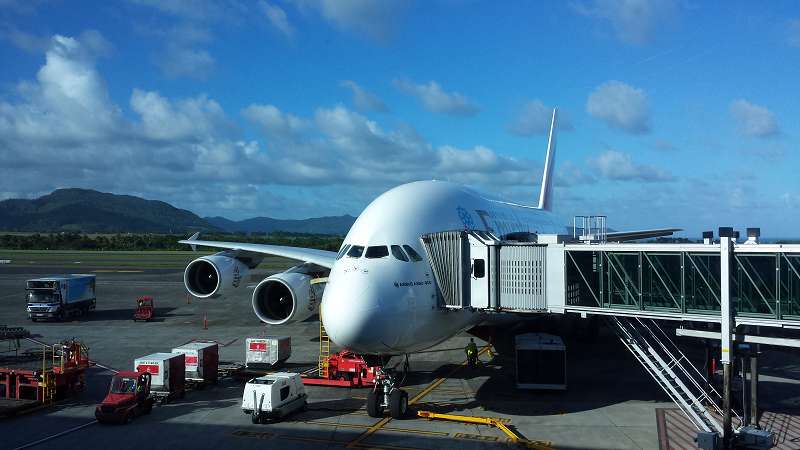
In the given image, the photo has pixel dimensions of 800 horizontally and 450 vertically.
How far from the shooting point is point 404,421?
50.2ft

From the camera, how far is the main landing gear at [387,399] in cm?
1545

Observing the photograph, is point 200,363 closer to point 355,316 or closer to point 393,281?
point 355,316

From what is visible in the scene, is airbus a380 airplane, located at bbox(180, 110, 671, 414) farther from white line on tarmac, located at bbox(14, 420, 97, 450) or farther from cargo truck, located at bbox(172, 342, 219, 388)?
white line on tarmac, located at bbox(14, 420, 97, 450)

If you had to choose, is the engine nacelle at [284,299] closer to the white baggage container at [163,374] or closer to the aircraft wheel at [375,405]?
the white baggage container at [163,374]

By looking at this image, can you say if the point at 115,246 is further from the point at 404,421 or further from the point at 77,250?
the point at 404,421

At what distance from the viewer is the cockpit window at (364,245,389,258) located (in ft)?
46.9

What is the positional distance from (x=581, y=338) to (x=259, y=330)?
1622cm

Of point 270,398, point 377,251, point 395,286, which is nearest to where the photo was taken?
point 395,286

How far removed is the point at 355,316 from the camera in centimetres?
1308

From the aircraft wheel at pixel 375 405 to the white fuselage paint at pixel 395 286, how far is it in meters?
2.00

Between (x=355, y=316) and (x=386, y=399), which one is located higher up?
(x=355, y=316)

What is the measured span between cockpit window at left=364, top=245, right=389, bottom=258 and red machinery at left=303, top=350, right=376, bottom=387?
240 inches

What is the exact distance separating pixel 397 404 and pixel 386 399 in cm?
42

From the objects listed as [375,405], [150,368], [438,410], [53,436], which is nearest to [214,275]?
[150,368]
